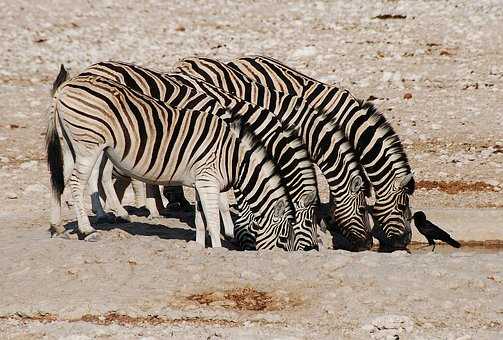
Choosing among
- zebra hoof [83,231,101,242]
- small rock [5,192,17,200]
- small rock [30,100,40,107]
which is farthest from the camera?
small rock [30,100,40,107]

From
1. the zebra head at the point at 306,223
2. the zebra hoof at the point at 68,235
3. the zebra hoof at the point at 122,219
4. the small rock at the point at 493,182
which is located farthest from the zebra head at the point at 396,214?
the zebra hoof at the point at 68,235

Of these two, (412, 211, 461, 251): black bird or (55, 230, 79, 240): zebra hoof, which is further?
(412, 211, 461, 251): black bird

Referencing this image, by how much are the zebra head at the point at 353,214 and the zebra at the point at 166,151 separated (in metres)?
1.32

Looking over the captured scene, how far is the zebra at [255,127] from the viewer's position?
952cm

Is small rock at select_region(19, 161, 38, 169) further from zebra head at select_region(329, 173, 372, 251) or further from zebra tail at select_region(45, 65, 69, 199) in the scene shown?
zebra head at select_region(329, 173, 372, 251)

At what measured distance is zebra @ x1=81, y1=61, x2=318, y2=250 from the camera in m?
9.52

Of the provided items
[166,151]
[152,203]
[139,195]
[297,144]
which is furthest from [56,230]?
[297,144]

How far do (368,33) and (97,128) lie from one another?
10965mm

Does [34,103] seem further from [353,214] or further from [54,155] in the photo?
[353,214]

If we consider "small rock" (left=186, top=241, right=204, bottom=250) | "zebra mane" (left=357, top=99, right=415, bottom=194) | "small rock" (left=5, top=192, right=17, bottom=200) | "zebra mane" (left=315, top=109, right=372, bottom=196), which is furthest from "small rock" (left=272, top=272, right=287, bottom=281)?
"small rock" (left=5, top=192, right=17, bottom=200)

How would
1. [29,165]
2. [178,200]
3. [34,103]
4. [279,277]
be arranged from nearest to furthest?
[279,277], [178,200], [29,165], [34,103]

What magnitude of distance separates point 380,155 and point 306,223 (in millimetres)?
1498

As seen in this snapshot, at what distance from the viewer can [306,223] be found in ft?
31.2

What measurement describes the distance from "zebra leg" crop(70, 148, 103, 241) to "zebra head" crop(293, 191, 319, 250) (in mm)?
Answer: 1775
